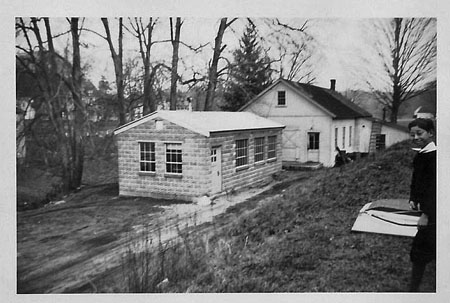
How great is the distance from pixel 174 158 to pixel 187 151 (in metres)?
0.13

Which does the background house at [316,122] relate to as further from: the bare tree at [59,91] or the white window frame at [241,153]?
the bare tree at [59,91]

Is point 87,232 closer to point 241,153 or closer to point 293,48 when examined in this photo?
point 241,153

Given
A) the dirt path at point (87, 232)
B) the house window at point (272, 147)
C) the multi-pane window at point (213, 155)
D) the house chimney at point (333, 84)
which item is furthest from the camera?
the house window at point (272, 147)

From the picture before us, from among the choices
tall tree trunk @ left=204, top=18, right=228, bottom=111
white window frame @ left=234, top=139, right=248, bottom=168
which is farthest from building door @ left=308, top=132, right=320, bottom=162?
tall tree trunk @ left=204, top=18, right=228, bottom=111

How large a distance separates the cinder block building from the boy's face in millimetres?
1216

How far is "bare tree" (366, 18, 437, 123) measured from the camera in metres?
3.90

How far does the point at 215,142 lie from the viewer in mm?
3879

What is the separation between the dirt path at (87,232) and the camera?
378cm

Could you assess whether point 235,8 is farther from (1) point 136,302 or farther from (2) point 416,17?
(1) point 136,302

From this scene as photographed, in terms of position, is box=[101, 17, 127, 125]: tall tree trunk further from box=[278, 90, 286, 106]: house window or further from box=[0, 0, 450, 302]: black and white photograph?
box=[278, 90, 286, 106]: house window

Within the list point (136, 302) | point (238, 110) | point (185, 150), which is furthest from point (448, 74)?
point (136, 302)

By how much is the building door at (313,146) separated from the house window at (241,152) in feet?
1.85

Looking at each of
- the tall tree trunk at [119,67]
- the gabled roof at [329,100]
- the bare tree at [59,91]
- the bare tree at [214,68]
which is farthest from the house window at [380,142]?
the bare tree at [59,91]

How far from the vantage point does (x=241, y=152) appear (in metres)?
4.04
